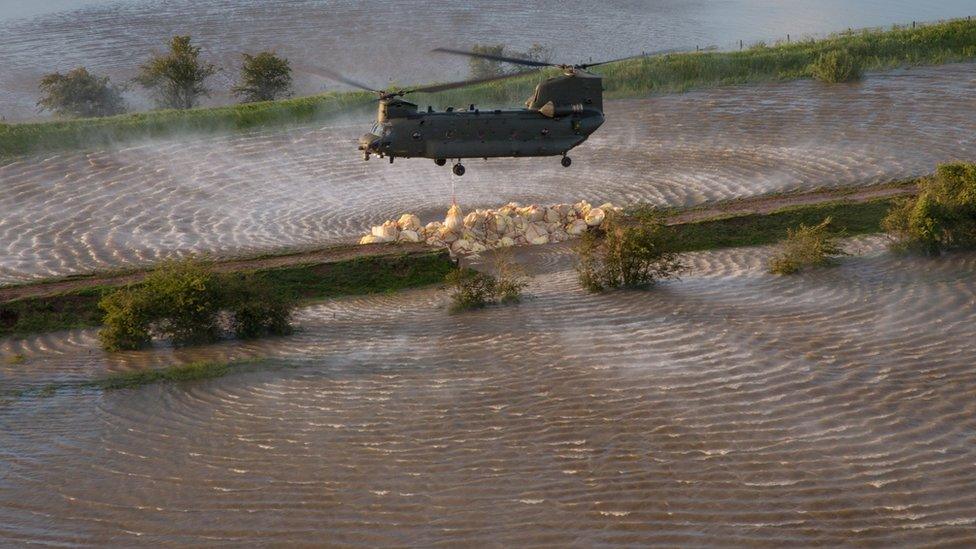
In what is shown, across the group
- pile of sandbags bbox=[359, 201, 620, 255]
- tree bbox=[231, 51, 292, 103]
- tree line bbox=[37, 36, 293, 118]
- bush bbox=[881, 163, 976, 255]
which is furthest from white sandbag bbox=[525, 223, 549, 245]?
tree line bbox=[37, 36, 293, 118]

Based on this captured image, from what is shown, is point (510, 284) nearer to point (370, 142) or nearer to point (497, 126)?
point (497, 126)

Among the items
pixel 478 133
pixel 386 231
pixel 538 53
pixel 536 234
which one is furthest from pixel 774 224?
pixel 538 53

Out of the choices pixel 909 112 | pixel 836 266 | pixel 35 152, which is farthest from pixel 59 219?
pixel 909 112

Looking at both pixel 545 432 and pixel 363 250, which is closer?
pixel 545 432

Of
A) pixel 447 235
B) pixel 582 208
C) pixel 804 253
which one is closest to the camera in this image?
pixel 804 253

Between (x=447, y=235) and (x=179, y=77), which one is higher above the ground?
(x=179, y=77)

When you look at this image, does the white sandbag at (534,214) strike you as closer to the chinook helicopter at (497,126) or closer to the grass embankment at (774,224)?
the chinook helicopter at (497,126)

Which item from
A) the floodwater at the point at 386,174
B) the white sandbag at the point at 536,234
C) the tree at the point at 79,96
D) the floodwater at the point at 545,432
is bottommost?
the floodwater at the point at 545,432

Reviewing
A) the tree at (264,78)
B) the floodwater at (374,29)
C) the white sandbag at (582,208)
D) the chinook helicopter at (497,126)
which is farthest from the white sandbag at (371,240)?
the floodwater at (374,29)
